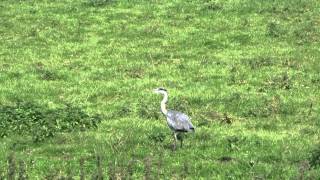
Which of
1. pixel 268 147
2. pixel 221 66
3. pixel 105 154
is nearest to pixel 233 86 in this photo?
pixel 221 66

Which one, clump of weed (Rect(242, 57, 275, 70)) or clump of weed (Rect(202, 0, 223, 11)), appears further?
clump of weed (Rect(202, 0, 223, 11))

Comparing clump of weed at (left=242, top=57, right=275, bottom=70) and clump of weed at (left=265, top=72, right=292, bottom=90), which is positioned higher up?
clump of weed at (left=265, top=72, right=292, bottom=90)

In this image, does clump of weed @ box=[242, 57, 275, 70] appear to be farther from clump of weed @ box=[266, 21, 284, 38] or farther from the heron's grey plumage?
the heron's grey plumage

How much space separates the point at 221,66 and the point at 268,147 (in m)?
10.3

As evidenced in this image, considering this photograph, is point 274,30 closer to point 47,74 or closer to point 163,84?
point 163,84

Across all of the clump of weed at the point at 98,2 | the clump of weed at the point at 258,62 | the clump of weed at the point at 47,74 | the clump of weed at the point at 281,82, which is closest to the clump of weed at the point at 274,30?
the clump of weed at the point at 258,62

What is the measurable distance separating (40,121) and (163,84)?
7.26m

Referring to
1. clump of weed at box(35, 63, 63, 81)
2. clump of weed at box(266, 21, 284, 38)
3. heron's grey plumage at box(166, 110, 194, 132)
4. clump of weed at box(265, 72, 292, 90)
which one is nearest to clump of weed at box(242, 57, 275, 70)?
clump of weed at box(265, 72, 292, 90)

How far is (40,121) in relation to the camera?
1917 centimetres

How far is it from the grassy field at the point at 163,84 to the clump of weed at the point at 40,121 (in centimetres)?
7

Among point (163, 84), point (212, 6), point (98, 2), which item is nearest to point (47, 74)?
point (163, 84)

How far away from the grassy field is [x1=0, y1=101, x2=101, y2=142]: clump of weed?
68 millimetres

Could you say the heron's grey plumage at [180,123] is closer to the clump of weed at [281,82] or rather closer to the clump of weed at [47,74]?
the clump of weed at [281,82]

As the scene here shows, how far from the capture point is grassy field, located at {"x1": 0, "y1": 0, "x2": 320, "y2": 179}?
16500 mm
